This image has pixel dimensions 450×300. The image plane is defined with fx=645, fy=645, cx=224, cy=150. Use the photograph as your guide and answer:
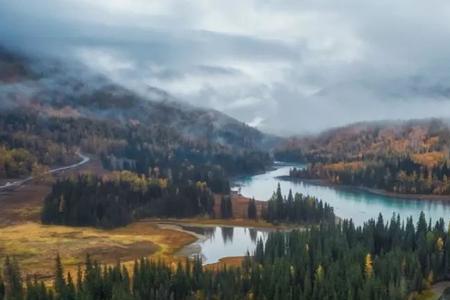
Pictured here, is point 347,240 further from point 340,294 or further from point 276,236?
point 340,294

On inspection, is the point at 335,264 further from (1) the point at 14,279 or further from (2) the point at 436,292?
(1) the point at 14,279

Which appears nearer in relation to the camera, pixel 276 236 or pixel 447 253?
pixel 447 253

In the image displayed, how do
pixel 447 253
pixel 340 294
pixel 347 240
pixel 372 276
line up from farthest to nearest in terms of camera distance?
pixel 347 240, pixel 447 253, pixel 372 276, pixel 340 294

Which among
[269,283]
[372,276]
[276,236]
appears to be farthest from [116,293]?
[276,236]

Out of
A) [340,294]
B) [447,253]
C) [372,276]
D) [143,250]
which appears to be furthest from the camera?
[143,250]

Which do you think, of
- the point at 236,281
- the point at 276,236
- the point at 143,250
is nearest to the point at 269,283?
the point at 236,281

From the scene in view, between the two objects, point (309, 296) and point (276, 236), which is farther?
point (276, 236)
